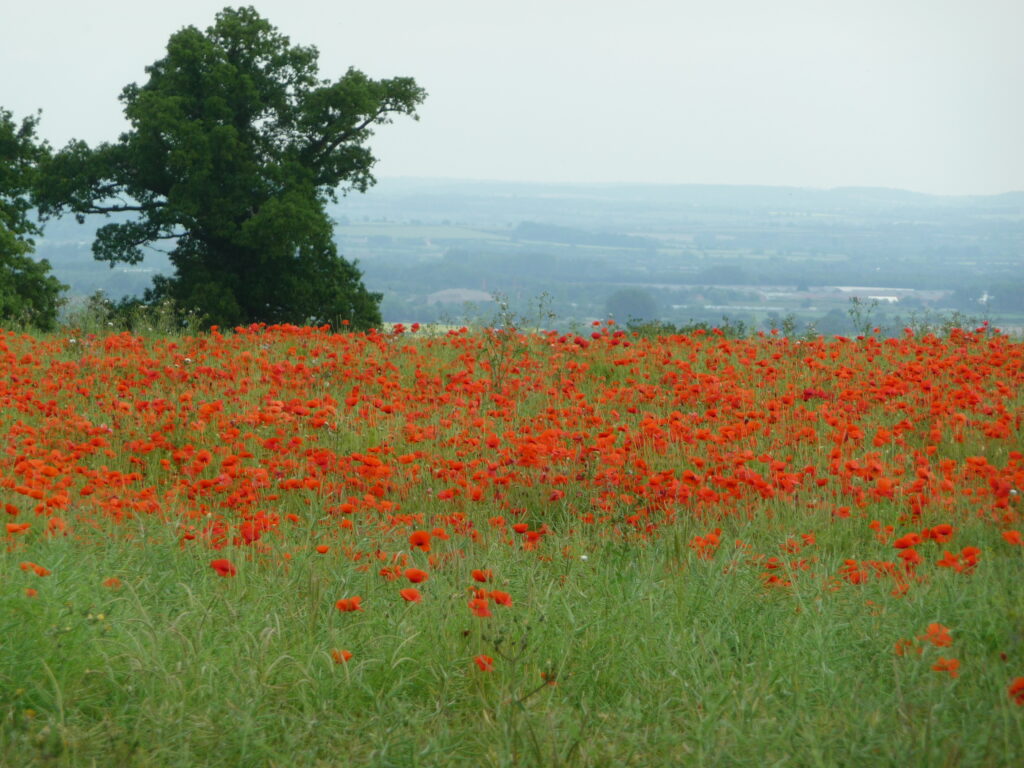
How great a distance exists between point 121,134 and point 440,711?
72.7 ft

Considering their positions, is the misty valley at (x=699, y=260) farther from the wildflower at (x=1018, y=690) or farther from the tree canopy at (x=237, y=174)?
the wildflower at (x=1018, y=690)

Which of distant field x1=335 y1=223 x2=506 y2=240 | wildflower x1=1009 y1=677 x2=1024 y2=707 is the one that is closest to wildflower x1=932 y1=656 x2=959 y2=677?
wildflower x1=1009 y1=677 x2=1024 y2=707

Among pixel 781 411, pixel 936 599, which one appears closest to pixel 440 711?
pixel 936 599

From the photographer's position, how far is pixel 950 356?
831cm

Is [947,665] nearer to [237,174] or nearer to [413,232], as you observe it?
[237,174]

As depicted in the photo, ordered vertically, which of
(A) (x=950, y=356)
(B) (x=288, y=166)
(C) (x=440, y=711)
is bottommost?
(C) (x=440, y=711)

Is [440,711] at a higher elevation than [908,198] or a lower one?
lower

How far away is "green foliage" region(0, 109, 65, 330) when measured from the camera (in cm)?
2094

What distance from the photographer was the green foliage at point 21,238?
20.9 meters

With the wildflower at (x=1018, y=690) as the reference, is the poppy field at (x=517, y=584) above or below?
below

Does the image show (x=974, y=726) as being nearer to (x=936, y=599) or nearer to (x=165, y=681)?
(x=936, y=599)

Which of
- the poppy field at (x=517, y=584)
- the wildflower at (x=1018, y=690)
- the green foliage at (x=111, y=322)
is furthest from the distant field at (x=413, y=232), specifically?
the wildflower at (x=1018, y=690)

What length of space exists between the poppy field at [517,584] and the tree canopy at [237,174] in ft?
47.7

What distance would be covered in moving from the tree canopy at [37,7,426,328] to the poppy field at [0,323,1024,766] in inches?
572
